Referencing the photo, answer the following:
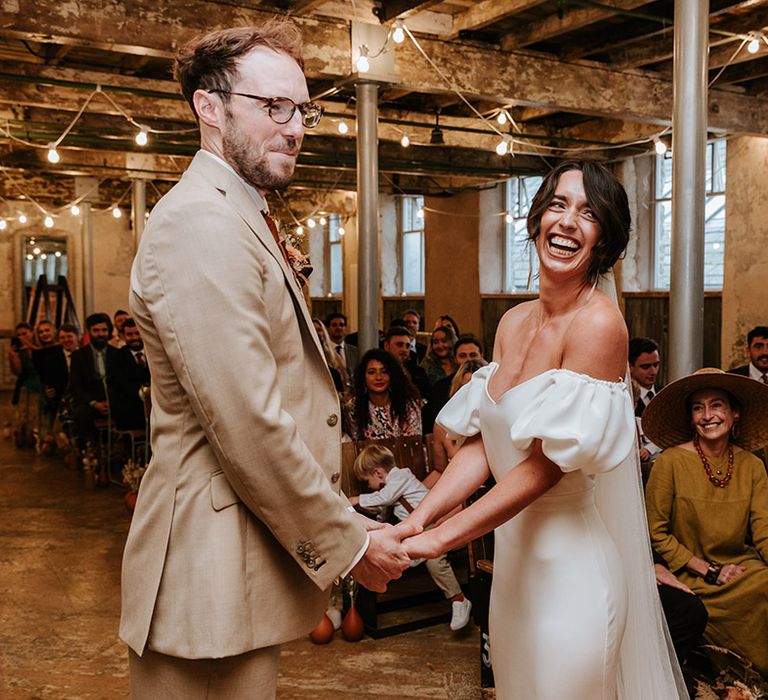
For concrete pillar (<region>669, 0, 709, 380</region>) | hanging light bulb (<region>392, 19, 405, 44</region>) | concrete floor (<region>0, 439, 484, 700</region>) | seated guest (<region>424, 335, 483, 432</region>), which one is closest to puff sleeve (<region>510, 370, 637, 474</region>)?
concrete floor (<region>0, 439, 484, 700</region>)

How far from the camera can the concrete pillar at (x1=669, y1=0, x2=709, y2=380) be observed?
187 inches

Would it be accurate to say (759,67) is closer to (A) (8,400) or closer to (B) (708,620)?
(B) (708,620)

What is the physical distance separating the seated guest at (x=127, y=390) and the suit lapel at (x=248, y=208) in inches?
232

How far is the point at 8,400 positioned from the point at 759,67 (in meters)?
12.2

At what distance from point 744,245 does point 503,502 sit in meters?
8.50

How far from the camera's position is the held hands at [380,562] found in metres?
1.80

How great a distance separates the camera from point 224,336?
4.96 ft

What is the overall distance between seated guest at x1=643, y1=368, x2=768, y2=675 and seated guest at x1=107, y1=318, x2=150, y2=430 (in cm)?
493

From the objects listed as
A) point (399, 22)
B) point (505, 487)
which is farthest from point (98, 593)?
point (399, 22)

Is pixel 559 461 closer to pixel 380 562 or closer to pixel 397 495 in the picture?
pixel 380 562

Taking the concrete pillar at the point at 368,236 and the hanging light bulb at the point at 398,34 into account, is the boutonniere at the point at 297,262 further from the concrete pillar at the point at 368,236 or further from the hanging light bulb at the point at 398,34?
the concrete pillar at the point at 368,236

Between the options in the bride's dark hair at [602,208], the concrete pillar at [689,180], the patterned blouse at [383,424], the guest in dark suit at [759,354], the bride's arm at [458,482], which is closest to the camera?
the bride's dark hair at [602,208]

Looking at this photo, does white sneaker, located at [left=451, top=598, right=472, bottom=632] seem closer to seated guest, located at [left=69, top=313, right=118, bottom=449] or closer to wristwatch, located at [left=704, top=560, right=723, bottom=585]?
wristwatch, located at [left=704, top=560, right=723, bottom=585]

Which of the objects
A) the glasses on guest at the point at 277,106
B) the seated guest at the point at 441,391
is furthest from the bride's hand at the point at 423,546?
the seated guest at the point at 441,391
